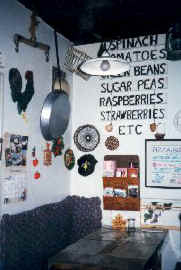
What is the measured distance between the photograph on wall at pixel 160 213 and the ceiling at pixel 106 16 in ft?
5.80

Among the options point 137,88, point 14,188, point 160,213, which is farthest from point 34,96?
point 160,213

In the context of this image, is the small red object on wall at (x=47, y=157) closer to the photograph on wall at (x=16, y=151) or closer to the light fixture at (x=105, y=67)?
the photograph on wall at (x=16, y=151)

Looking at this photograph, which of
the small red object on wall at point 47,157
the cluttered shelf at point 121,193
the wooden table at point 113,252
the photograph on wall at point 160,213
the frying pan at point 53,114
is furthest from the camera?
the cluttered shelf at point 121,193

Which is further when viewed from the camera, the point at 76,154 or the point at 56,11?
the point at 76,154

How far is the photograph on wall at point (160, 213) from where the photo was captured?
11.4ft

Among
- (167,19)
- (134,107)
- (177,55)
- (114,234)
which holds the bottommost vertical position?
(114,234)

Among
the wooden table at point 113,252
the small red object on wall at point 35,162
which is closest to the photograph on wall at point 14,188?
the small red object on wall at point 35,162

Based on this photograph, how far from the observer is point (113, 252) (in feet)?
8.50

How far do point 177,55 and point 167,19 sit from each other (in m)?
0.37

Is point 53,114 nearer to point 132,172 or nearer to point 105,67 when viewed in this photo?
point 105,67

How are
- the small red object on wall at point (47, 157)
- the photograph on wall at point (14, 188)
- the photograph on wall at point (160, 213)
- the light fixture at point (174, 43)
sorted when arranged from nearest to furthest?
the photograph on wall at point (14, 188), the light fixture at point (174, 43), the small red object on wall at point (47, 157), the photograph on wall at point (160, 213)

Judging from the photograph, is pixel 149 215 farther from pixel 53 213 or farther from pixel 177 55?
pixel 177 55

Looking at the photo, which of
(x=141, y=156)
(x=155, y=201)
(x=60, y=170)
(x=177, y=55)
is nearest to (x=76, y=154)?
(x=60, y=170)

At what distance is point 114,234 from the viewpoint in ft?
10.7
